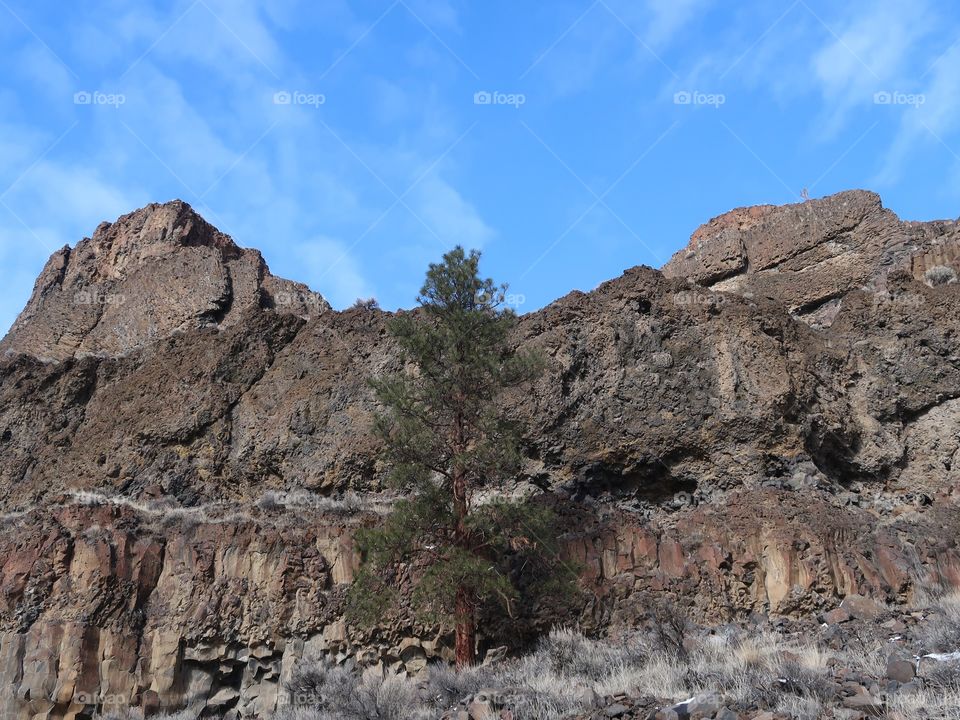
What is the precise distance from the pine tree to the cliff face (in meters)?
1.50

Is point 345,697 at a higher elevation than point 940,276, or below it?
below

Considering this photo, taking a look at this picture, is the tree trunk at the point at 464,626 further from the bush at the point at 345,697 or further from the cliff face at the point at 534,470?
the cliff face at the point at 534,470

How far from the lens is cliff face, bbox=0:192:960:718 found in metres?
17.2

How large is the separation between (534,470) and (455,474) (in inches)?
173

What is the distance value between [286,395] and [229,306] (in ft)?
36.8

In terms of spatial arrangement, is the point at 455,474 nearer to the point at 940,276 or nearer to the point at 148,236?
the point at 940,276

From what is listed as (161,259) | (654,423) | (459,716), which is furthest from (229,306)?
(459,716)

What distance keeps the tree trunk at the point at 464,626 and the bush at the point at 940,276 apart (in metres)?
16.9

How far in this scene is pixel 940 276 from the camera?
78.6ft

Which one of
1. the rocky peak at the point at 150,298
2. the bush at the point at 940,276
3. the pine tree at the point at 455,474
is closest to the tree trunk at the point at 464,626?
the pine tree at the point at 455,474

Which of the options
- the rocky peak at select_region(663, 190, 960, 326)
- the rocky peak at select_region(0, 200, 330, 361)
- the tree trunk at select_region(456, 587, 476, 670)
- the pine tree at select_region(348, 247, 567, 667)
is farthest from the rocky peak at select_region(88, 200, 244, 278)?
the tree trunk at select_region(456, 587, 476, 670)

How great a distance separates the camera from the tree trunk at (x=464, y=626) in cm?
1547

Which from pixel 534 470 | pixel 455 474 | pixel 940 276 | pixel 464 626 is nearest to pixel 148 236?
pixel 534 470

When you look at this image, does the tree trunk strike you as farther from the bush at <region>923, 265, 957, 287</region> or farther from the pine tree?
the bush at <region>923, 265, 957, 287</region>
